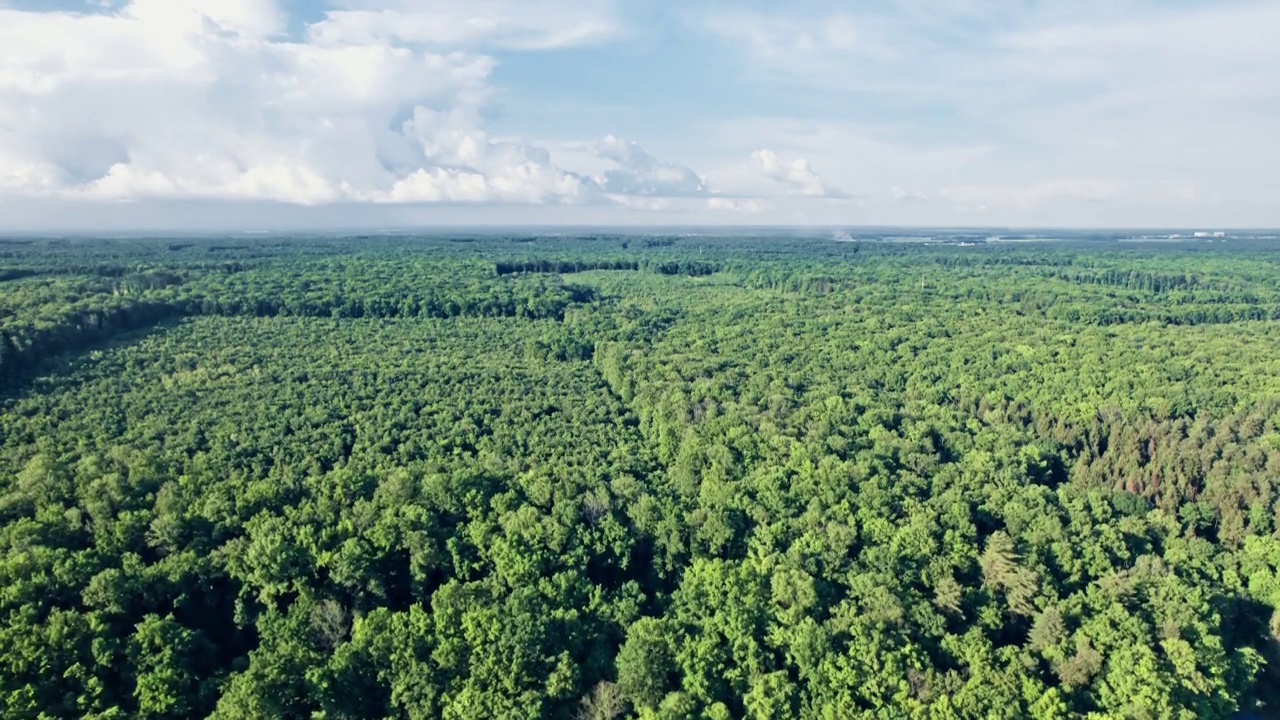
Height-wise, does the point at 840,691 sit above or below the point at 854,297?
below

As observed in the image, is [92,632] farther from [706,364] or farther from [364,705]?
[706,364]

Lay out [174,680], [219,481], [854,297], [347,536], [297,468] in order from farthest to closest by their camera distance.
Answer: [854,297], [297,468], [219,481], [347,536], [174,680]

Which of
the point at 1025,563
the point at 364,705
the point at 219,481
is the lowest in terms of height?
the point at 364,705

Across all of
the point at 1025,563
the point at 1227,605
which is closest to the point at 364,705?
the point at 1025,563

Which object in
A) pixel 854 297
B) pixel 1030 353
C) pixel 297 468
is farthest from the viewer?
pixel 854 297

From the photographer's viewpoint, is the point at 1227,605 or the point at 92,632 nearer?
the point at 92,632

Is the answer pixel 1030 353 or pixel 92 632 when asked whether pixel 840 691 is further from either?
pixel 1030 353

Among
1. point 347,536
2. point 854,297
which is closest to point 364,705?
point 347,536
